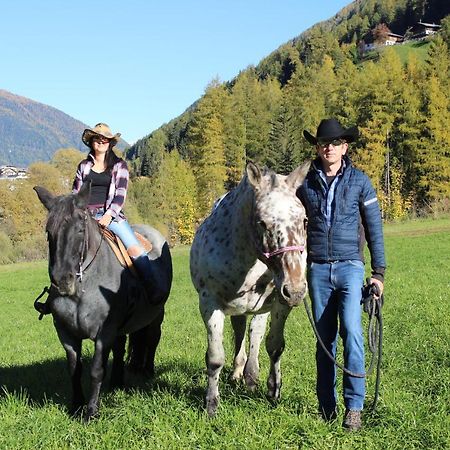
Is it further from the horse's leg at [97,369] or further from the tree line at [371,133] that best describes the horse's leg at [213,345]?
the tree line at [371,133]

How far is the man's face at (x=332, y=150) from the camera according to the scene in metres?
4.43

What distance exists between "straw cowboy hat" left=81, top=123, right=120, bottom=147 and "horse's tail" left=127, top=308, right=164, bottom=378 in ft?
8.07

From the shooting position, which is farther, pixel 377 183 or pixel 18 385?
pixel 377 183

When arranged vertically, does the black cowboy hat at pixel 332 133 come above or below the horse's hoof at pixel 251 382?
above

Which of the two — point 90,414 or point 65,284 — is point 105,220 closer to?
point 65,284

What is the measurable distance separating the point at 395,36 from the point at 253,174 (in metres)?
151

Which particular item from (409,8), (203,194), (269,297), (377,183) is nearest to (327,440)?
(269,297)

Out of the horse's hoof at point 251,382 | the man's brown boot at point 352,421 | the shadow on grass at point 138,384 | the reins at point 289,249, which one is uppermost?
the reins at point 289,249

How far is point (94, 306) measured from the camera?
5176 mm

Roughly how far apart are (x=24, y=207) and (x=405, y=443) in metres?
61.3

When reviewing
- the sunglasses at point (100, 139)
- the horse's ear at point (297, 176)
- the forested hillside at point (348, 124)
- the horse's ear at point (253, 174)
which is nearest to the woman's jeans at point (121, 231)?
the sunglasses at point (100, 139)

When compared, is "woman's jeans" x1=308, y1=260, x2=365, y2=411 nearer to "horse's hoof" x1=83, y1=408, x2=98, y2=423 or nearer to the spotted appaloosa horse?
the spotted appaloosa horse

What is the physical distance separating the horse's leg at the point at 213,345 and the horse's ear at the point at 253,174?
50.7 inches

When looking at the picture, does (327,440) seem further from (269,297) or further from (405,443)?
(269,297)
